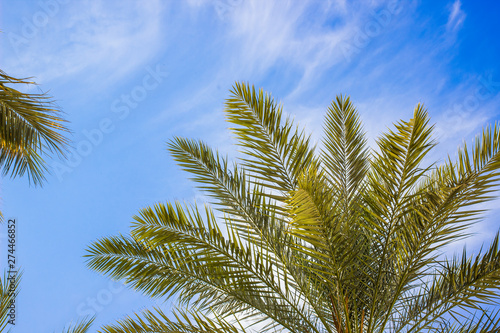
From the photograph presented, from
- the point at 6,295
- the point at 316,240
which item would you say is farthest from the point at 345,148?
the point at 6,295

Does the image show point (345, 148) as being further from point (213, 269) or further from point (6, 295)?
point (6, 295)

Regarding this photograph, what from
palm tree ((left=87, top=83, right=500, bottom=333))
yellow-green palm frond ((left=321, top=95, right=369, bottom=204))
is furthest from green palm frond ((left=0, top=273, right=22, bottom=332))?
yellow-green palm frond ((left=321, top=95, right=369, bottom=204))

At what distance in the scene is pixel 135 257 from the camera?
555 centimetres

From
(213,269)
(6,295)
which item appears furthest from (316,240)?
(6,295)

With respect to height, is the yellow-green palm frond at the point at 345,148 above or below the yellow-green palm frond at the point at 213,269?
above

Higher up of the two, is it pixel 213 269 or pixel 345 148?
pixel 345 148

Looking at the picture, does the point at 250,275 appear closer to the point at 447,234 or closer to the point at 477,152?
the point at 447,234

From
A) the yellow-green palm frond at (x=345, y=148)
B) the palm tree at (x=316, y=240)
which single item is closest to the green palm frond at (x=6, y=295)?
the palm tree at (x=316, y=240)

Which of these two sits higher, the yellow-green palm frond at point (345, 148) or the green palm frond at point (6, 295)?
the yellow-green palm frond at point (345, 148)

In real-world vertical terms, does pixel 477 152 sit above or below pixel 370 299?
above

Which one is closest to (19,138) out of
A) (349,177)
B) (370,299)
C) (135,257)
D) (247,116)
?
(135,257)

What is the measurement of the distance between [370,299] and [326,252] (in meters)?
1.43

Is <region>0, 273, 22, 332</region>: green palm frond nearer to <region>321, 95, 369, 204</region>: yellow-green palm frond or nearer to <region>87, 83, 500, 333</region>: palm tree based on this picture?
<region>87, 83, 500, 333</region>: palm tree

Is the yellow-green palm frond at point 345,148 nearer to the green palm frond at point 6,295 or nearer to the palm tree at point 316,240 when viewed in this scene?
the palm tree at point 316,240
